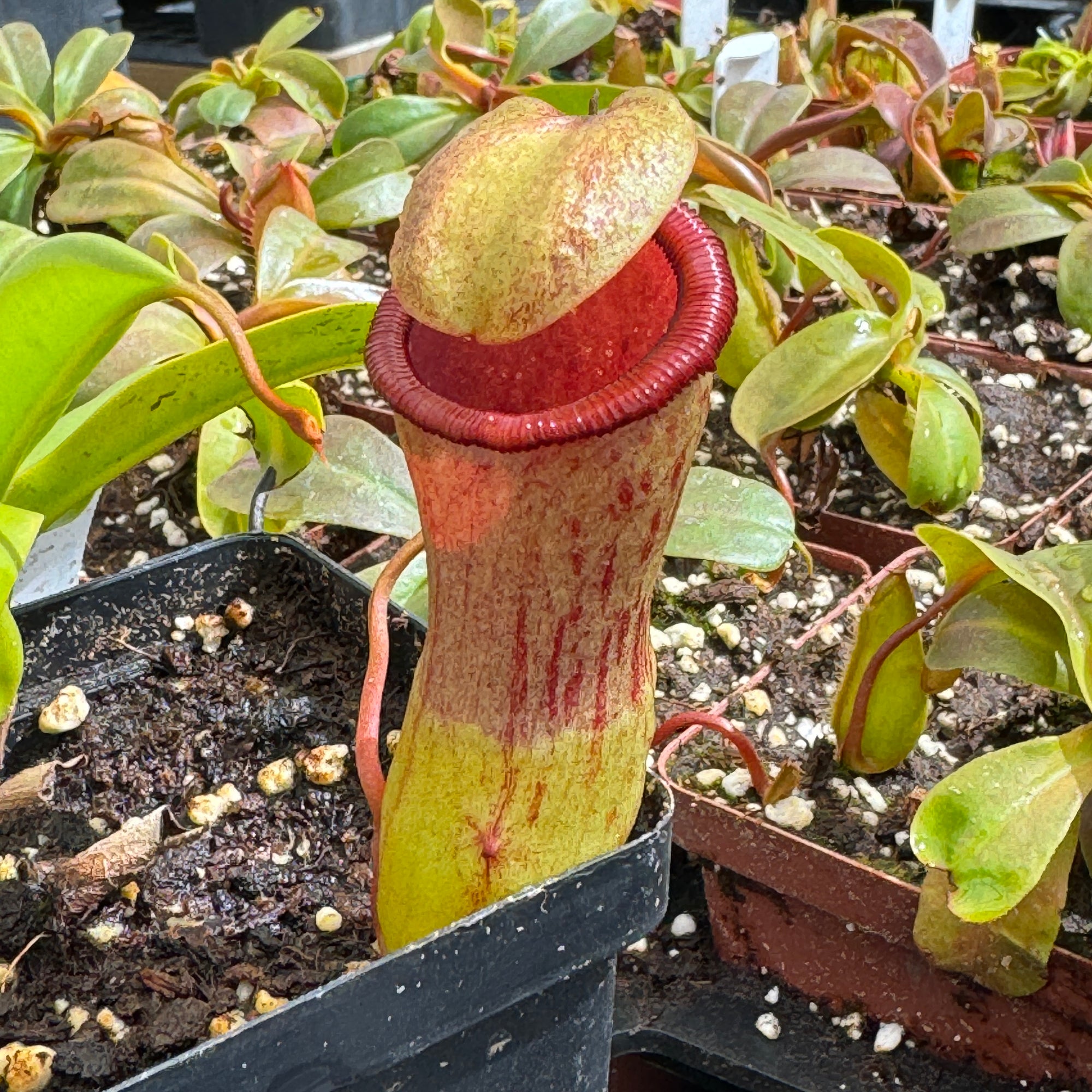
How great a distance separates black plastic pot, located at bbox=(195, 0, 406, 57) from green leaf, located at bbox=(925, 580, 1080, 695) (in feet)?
7.13

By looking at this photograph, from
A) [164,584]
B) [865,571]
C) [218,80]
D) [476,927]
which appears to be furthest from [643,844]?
[218,80]

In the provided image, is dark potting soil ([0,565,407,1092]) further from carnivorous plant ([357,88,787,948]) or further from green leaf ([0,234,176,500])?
green leaf ([0,234,176,500])

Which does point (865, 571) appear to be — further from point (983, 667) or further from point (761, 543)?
point (983, 667)

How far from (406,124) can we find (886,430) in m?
0.68

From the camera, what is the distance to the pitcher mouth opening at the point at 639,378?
393 mm

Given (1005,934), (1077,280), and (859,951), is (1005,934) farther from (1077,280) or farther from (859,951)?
(1077,280)

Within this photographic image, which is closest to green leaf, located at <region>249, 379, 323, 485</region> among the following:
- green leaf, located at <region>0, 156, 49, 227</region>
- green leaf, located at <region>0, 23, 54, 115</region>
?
green leaf, located at <region>0, 156, 49, 227</region>

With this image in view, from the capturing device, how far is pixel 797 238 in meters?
0.88

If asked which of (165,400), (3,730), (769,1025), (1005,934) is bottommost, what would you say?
(769,1025)

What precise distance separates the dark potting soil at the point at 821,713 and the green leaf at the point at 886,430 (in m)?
0.10

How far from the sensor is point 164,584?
2.27 ft

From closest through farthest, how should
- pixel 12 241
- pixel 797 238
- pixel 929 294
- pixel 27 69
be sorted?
pixel 12 241 < pixel 797 238 < pixel 929 294 < pixel 27 69

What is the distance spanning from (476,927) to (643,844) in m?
0.07

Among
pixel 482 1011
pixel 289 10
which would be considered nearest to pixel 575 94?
pixel 482 1011
